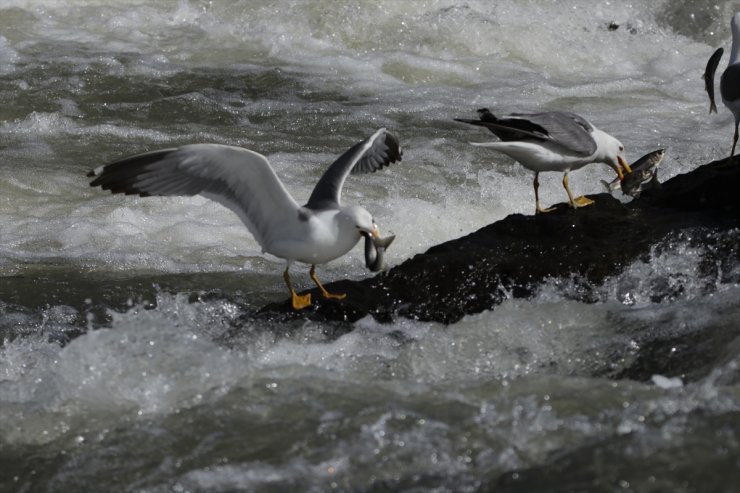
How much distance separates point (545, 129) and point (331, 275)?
1549 millimetres

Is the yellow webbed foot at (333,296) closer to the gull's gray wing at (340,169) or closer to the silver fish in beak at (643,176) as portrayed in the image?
the gull's gray wing at (340,169)

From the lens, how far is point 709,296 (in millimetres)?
4668

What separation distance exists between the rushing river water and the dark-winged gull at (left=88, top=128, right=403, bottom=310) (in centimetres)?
39

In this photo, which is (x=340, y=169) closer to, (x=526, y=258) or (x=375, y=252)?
Answer: (x=375, y=252)

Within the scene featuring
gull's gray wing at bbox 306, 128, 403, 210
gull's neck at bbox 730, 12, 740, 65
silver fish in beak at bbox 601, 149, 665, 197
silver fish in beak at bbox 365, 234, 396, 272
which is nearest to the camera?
silver fish in beak at bbox 365, 234, 396, 272

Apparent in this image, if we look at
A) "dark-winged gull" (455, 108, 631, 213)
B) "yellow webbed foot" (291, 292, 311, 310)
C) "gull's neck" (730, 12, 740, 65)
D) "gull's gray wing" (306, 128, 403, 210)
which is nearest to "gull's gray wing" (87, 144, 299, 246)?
"gull's gray wing" (306, 128, 403, 210)

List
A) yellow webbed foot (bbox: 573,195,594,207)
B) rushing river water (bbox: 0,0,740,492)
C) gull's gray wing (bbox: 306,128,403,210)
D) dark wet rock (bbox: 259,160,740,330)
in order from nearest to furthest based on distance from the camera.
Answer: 1. rushing river water (bbox: 0,0,740,492)
2. dark wet rock (bbox: 259,160,740,330)
3. gull's gray wing (bbox: 306,128,403,210)
4. yellow webbed foot (bbox: 573,195,594,207)

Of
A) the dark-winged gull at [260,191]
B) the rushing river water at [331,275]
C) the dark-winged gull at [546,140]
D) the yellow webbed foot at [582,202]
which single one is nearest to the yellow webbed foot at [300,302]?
the dark-winged gull at [260,191]

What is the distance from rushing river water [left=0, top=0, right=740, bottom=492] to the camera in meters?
3.57

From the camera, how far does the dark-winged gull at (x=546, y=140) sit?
17.4ft

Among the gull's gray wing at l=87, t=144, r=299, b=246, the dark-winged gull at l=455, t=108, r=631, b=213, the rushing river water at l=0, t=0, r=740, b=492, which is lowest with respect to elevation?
the rushing river water at l=0, t=0, r=740, b=492

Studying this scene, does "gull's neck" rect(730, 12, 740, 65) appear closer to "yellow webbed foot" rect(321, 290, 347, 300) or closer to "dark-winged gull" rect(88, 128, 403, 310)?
"dark-winged gull" rect(88, 128, 403, 310)

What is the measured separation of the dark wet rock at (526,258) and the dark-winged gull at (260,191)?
20cm

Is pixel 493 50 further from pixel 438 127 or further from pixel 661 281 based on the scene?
pixel 661 281
